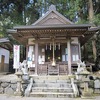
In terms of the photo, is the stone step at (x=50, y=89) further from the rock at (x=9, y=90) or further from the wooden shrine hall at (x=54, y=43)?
the wooden shrine hall at (x=54, y=43)

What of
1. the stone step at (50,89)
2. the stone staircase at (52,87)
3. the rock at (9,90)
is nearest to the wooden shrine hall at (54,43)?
the stone staircase at (52,87)

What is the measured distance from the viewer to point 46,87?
10.3m

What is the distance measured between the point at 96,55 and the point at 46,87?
30.3 feet

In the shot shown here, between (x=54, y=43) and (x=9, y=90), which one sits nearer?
(x=9, y=90)

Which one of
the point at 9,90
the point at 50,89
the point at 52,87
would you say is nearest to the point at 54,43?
the point at 52,87

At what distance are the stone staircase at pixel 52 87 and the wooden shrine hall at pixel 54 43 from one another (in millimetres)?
2298

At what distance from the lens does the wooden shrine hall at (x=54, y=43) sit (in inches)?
515

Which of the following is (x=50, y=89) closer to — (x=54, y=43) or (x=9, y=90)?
(x=9, y=90)

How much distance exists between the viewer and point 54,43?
1447 cm

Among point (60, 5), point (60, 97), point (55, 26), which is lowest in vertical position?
point (60, 97)

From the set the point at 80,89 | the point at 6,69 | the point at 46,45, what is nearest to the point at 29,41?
the point at 46,45

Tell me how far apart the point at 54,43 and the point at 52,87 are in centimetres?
503

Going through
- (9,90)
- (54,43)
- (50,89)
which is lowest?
(9,90)

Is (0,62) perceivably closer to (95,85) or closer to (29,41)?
(29,41)
